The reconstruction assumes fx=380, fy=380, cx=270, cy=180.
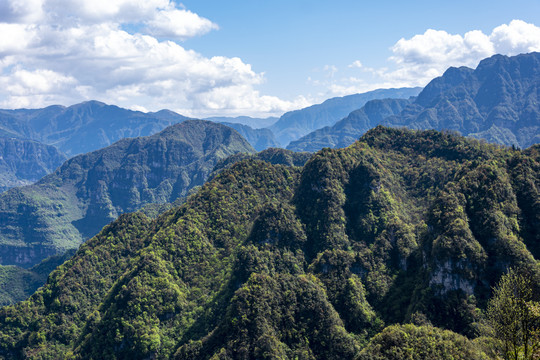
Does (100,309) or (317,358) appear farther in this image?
(100,309)

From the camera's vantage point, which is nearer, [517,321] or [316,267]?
[517,321]

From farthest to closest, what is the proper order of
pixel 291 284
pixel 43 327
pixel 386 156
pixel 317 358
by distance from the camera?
pixel 386 156 → pixel 43 327 → pixel 291 284 → pixel 317 358

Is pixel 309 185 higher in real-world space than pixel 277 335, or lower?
higher

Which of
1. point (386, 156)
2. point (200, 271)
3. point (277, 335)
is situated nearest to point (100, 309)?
point (200, 271)

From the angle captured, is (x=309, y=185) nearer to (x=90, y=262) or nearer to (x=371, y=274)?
(x=371, y=274)

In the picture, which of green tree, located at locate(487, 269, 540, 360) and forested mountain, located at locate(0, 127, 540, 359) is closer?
green tree, located at locate(487, 269, 540, 360)

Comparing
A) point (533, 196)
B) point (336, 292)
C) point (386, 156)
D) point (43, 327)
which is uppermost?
point (386, 156)

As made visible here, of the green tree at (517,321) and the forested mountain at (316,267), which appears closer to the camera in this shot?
the green tree at (517,321)

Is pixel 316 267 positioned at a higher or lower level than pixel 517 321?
lower
